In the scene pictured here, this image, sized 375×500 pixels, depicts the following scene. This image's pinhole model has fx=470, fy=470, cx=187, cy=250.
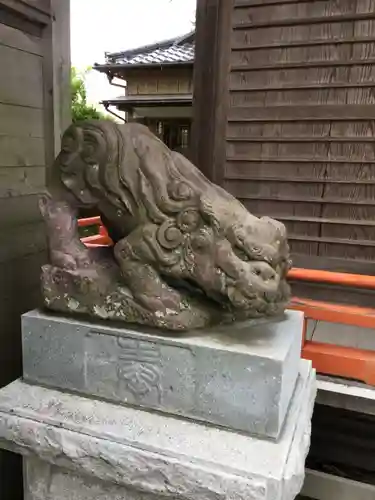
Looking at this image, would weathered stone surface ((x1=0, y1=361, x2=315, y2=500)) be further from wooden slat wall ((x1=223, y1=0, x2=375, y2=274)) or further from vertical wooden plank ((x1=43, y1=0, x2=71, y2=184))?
wooden slat wall ((x1=223, y1=0, x2=375, y2=274))

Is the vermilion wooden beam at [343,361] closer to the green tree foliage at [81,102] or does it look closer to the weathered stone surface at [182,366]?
the weathered stone surface at [182,366]

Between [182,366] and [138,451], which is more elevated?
[182,366]

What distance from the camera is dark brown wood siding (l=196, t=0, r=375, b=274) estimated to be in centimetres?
247

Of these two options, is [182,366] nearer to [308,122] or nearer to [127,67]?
[308,122]

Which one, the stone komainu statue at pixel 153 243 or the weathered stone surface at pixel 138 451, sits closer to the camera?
the weathered stone surface at pixel 138 451

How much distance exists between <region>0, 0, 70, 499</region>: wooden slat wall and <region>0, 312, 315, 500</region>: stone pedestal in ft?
1.85

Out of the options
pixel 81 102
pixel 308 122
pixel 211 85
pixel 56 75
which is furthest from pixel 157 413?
pixel 81 102

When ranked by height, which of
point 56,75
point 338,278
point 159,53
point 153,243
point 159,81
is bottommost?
point 338,278

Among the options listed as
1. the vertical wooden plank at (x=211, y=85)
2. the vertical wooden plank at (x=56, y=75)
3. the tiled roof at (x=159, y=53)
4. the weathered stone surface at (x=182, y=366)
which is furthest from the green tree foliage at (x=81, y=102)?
the weathered stone surface at (x=182, y=366)

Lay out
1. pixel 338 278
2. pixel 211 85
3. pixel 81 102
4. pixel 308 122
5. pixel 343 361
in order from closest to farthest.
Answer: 1. pixel 343 361
2. pixel 338 278
3. pixel 308 122
4. pixel 211 85
5. pixel 81 102

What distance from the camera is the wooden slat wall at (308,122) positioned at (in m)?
2.47

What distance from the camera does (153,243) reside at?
1.31 meters

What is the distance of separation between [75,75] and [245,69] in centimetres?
651

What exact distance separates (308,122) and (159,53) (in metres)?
4.69
